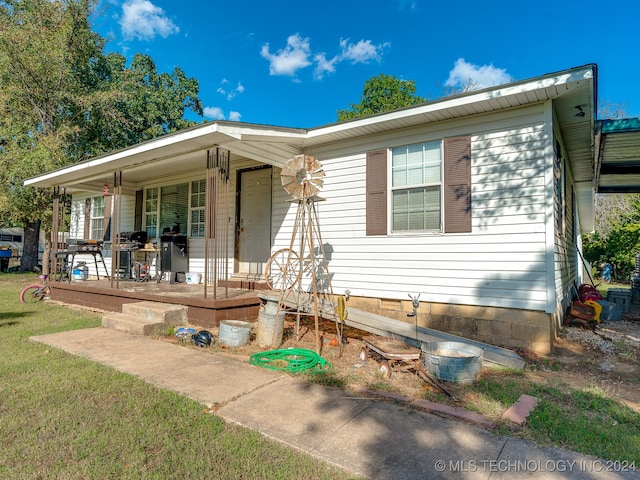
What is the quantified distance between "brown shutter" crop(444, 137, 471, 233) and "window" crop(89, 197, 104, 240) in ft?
32.1

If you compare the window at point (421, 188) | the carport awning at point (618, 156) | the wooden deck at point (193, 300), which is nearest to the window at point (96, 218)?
the wooden deck at point (193, 300)

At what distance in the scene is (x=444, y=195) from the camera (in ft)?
16.7

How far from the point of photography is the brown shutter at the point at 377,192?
5617 mm

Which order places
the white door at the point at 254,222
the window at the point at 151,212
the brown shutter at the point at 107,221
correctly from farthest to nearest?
the brown shutter at the point at 107,221, the window at the point at 151,212, the white door at the point at 254,222

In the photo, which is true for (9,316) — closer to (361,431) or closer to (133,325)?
(133,325)

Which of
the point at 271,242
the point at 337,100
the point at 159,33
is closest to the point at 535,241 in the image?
the point at 271,242

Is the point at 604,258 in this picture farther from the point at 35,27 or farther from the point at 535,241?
the point at 35,27

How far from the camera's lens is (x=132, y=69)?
17969mm

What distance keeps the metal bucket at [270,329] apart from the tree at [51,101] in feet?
34.8

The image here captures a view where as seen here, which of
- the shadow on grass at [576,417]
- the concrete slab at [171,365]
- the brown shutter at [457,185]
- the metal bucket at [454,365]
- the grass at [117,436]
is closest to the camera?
the grass at [117,436]

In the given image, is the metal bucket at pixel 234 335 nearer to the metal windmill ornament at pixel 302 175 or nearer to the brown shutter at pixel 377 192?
the metal windmill ornament at pixel 302 175

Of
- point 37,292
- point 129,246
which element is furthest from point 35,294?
point 129,246

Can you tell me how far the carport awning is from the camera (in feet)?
15.6

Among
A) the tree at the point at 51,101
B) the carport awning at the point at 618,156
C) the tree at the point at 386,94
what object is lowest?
the carport awning at the point at 618,156
